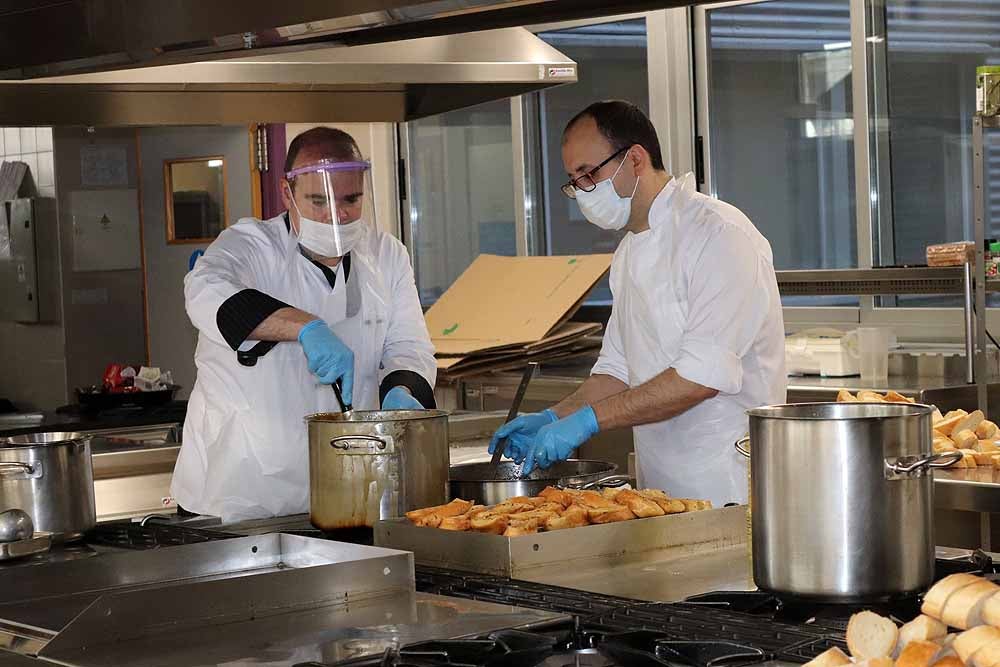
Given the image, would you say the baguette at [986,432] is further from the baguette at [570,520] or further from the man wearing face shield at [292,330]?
the baguette at [570,520]

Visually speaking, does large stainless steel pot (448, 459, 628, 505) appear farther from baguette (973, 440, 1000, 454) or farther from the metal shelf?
the metal shelf

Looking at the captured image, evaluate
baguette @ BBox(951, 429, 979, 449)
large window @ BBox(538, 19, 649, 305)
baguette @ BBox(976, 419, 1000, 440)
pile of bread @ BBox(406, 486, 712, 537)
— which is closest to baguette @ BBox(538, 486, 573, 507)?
pile of bread @ BBox(406, 486, 712, 537)

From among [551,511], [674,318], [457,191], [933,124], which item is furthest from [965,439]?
[457,191]

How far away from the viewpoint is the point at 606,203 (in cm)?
294

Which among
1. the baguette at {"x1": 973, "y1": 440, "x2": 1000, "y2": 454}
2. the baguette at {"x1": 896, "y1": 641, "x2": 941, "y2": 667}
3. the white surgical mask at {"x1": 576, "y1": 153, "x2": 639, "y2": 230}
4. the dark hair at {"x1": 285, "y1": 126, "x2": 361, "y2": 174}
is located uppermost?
the dark hair at {"x1": 285, "y1": 126, "x2": 361, "y2": 174}

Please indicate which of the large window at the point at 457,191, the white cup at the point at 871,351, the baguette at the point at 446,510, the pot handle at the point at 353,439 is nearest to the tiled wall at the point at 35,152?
the large window at the point at 457,191

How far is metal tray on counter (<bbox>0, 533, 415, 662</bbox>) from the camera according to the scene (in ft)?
5.27

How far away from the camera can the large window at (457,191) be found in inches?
257

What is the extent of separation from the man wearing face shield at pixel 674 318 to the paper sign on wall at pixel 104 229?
15.9 feet

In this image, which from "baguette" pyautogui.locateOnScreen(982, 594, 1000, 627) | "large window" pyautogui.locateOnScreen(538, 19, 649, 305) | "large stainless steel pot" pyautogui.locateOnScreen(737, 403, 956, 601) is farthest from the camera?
"large window" pyautogui.locateOnScreen(538, 19, 649, 305)

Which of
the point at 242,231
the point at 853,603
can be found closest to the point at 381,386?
the point at 242,231

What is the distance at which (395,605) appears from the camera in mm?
1741

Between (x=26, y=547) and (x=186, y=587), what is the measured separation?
0.61m

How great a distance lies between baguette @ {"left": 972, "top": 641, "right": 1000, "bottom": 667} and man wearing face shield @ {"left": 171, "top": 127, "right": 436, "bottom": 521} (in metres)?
1.75
